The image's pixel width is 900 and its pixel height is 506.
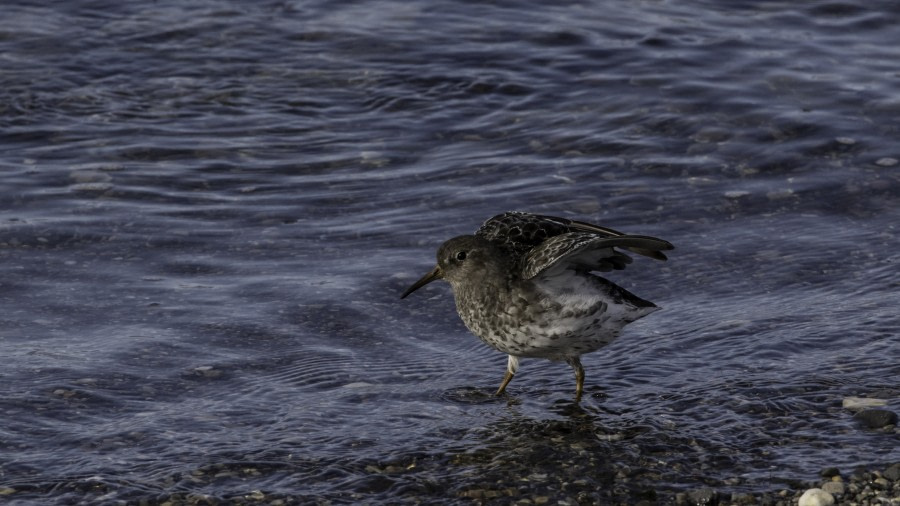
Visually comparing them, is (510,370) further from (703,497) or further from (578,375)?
(703,497)

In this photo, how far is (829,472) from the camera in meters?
6.53

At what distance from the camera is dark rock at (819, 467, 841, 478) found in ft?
21.4

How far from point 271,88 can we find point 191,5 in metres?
3.07

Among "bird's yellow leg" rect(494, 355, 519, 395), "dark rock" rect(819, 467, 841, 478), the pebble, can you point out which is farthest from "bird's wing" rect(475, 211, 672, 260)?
the pebble

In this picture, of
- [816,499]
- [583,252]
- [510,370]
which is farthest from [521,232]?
[816,499]

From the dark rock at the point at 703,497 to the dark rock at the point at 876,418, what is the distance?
1265 millimetres

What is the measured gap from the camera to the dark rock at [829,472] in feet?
21.4

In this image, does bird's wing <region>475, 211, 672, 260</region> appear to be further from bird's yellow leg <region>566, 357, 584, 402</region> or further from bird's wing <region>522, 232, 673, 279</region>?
bird's yellow leg <region>566, 357, 584, 402</region>

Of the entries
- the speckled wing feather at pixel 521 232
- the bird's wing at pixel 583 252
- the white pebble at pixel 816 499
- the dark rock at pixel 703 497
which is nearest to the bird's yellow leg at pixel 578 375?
the bird's wing at pixel 583 252

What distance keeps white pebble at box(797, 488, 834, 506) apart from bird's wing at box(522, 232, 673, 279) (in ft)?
4.99

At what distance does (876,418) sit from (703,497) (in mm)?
1381

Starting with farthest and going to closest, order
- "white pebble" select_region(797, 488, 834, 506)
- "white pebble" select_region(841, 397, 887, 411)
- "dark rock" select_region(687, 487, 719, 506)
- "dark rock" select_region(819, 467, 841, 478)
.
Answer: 1. "white pebble" select_region(841, 397, 887, 411)
2. "dark rock" select_region(819, 467, 841, 478)
3. "dark rock" select_region(687, 487, 719, 506)
4. "white pebble" select_region(797, 488, 834, 506)

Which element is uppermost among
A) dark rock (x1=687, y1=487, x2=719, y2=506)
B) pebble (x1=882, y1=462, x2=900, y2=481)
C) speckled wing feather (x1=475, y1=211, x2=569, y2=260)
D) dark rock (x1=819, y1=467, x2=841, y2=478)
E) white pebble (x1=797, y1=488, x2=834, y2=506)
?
speckled wing feather (x1=475, y1=211, x2=569, y2=260)

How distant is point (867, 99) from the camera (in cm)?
1394
